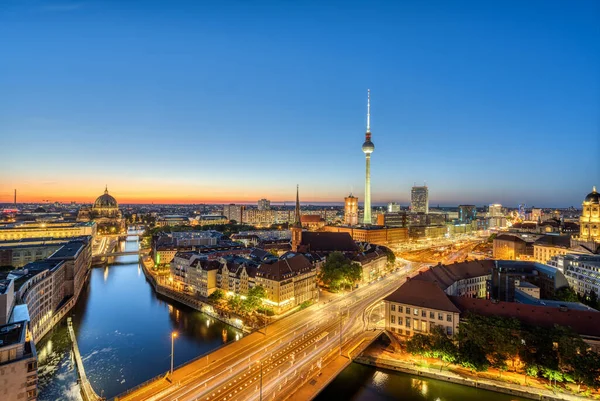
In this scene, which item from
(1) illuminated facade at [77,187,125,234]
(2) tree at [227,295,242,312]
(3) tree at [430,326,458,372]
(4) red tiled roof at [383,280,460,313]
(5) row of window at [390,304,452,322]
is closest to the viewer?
(3) tree at [430,326,458,372]

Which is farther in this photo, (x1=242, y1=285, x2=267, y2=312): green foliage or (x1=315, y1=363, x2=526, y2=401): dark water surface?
(x1=242, y1=285, x2=267, y2=312): green foliage

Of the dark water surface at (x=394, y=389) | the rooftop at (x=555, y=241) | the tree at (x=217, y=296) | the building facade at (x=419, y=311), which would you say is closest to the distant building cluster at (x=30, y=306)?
the dark water surface at (x=394, y=389)

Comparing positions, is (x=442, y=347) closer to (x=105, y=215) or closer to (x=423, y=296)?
(x=423, y=296)

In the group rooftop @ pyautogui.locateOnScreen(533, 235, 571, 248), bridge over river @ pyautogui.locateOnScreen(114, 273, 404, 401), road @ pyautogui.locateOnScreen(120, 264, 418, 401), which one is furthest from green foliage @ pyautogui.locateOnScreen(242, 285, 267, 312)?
rooftop @ pyautogui.locateOnScreen(533, 235, 571, 248)

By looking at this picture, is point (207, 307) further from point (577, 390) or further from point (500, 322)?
point (577, 390)

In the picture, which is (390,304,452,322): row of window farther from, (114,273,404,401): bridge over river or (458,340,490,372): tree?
(114,273,404,401): bridge over river

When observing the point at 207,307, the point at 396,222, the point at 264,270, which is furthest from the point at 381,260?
the point at 396,222

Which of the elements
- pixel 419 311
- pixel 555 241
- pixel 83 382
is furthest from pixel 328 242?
pixel 83 382
